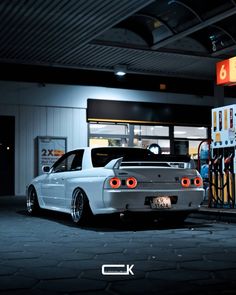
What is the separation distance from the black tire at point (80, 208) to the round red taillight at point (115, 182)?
76cm

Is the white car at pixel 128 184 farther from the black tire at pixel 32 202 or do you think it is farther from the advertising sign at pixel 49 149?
the advertising sign at pixel 49 149

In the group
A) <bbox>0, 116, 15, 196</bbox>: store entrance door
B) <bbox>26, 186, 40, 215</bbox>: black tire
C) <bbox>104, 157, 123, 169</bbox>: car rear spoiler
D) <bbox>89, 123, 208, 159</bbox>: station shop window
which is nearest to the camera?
<bbox>104, 157, 123, 169</bbox>: car rear spoiler

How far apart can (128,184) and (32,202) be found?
3.92m

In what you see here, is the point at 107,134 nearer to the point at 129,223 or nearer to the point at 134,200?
the point at 129,223

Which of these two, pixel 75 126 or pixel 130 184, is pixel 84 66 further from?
pixel 130 184

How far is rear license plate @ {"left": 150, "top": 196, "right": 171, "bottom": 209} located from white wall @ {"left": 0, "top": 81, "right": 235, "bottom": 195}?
11861 millimetres

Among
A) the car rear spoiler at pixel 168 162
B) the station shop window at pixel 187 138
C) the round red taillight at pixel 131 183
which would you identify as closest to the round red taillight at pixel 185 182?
the car rear spoiler at pixel 168 162

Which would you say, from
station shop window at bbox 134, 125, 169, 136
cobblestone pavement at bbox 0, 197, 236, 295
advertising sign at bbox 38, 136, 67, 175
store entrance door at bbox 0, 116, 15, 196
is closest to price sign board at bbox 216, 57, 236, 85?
cobblestone pavement at bbox 0, 197, 236, 295

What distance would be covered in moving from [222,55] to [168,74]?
3630 mm

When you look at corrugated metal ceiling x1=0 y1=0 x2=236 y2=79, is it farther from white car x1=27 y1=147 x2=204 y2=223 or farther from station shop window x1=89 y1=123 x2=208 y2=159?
white car x1=27 y1=147 x2=204 y2=223

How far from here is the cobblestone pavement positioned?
426cm

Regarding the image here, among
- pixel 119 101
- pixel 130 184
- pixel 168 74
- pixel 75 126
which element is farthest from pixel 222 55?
pixel 130 184

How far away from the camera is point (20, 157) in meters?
19.4

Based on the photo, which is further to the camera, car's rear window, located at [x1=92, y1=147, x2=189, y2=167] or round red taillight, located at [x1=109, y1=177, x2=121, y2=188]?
car's rear window, located at [x1=92, y1=147, x2=189, y2=167]
